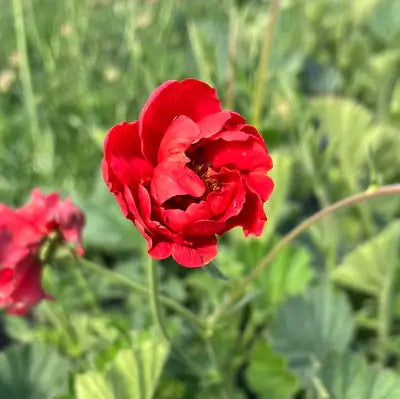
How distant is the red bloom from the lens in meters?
0.36

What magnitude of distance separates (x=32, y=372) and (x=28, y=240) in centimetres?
26

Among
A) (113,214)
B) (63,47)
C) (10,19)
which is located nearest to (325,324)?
(113,214)

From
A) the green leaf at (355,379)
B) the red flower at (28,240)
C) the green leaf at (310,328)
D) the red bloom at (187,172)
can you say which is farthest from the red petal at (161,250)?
the green leaf at (310,328)

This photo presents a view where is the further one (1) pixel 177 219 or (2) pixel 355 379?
(2) pixel 355 379

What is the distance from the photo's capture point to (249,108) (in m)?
0.97

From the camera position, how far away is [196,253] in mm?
368

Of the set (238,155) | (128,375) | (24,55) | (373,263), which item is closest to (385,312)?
(373,263)

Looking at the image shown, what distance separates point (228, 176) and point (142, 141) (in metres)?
0.05

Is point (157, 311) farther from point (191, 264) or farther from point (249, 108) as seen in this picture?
point (249, 108)

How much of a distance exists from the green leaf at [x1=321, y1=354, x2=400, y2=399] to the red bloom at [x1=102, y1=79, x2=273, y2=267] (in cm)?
30

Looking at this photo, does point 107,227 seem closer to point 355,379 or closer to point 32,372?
point 32,372

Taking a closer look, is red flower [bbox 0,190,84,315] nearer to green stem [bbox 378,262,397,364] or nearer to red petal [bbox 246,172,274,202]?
red petal [bbox 246,172,274,202]

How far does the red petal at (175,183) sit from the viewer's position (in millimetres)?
366

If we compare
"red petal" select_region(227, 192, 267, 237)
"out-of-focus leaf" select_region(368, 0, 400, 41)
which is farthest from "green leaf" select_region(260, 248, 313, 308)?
"out-of-focus leaf" select_region(368, 0, 400, 41)
